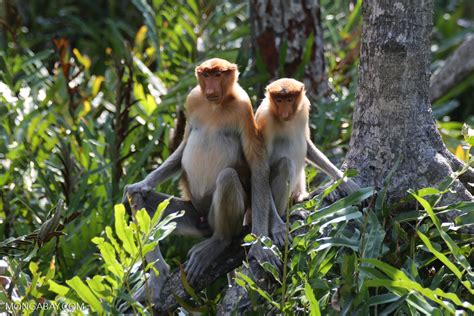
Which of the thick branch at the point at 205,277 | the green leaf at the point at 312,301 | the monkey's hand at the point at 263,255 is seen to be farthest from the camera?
the thick branch at the point at 205,277

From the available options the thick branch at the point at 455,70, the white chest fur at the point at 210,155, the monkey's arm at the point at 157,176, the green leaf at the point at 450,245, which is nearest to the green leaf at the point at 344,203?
the green leaf at the point at 450,245

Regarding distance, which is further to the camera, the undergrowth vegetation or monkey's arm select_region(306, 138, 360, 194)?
monkey's arm select_region(306, 138, 360, 194)

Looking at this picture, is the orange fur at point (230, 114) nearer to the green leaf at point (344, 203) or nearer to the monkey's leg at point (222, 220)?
the monkey's leg at point (222, 220)

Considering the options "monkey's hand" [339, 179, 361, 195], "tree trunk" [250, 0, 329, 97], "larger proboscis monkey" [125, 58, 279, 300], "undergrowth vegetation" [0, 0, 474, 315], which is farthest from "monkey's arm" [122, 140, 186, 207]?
"tree trunk" [250, 0, 329, 97]

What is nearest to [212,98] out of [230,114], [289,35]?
[230,114]

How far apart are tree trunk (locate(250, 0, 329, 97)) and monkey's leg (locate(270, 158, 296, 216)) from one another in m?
2.03

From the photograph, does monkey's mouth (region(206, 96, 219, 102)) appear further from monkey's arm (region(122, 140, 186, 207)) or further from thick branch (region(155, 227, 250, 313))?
thick branch (region(155, 227, 250, 313))

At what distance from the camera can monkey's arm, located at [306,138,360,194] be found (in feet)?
12.7

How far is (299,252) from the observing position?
11.1 ft

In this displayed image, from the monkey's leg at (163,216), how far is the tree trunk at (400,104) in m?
0.86

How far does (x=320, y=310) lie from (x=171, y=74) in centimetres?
361

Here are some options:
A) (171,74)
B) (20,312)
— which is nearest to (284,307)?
(20,312)

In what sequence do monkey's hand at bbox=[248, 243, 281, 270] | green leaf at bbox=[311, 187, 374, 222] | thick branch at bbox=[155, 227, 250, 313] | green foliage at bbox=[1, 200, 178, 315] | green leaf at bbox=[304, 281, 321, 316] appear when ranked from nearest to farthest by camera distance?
green leaf at bbox=[304, 281, 321, 316] → green foliage at bbox=[1, 200, 178, 315] → green leaf at bbox=[311, 187, 374, 222] → monkey's hand at bbox=[248, 243, 281, 270] → thick branch at bbox=[155, 227, 250, 313]

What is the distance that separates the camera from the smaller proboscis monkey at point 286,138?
399 cm
